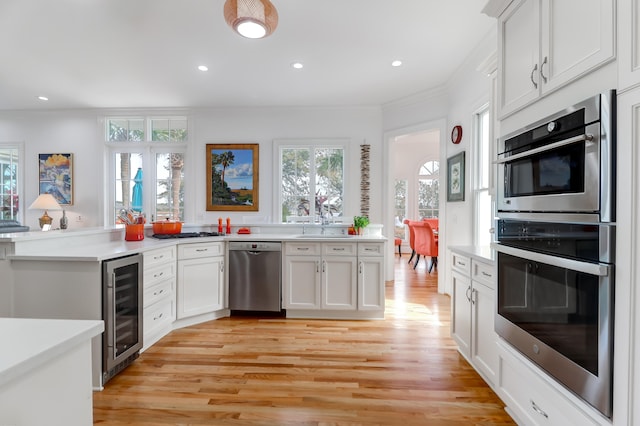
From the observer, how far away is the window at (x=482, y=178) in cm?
329

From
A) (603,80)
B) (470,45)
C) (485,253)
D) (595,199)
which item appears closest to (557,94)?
(603,80)

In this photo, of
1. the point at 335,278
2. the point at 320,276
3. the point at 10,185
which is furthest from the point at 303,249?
the point at 10,185

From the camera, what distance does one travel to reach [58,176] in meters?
5.04

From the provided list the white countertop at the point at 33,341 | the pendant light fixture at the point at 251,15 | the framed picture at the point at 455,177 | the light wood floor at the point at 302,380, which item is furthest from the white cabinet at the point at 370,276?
the white countertop at the point at 33,341

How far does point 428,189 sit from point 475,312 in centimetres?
636

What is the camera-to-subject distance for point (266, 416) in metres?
1.79

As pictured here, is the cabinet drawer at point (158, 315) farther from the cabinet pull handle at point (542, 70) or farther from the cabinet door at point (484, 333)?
the cabinet pull handle at point (542, 70)

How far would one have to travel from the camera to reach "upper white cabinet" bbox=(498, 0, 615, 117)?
1.10 meters

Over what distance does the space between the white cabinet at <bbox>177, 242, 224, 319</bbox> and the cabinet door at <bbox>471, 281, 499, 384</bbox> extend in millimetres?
2515

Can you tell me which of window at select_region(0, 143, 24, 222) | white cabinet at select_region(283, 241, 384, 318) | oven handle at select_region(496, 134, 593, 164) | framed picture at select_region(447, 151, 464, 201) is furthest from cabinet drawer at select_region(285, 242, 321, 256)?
window at select_region(0, 143, 24, 222)

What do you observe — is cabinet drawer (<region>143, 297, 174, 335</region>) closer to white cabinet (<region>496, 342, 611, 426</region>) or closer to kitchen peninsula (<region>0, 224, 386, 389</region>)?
kitchen peninsula (<region>0, 224, 386, 389</region>)

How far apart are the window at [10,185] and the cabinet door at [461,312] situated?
6.61m

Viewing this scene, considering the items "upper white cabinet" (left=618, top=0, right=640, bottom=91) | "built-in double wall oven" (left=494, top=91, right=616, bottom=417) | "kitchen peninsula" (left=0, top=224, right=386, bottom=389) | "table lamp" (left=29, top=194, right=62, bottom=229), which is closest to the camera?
"upper white cabinet" (left=618, top=0, right=640, bottom=91)

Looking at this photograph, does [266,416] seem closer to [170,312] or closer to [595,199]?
[170,312]
